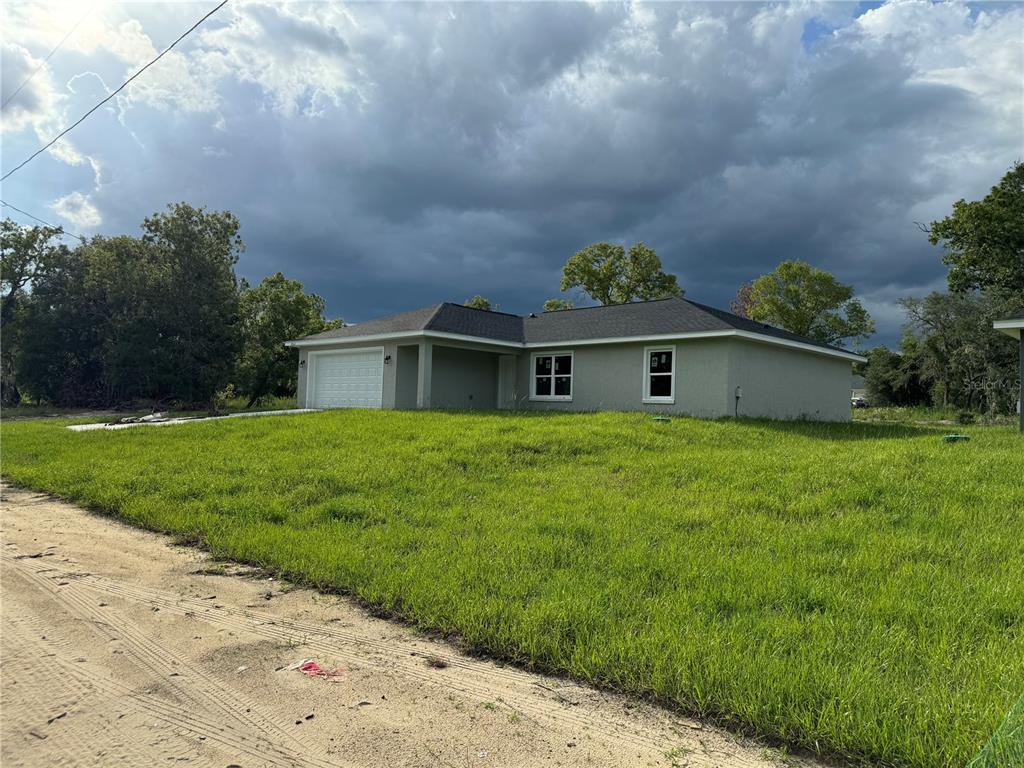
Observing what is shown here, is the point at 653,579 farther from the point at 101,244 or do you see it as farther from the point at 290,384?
Result: the point at 101,244

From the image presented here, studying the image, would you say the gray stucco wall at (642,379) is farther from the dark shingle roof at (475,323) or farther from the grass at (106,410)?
the grass at (106,410)

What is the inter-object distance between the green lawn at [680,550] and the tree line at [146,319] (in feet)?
56.4

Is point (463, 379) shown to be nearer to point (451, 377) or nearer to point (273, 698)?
point (451, 377)

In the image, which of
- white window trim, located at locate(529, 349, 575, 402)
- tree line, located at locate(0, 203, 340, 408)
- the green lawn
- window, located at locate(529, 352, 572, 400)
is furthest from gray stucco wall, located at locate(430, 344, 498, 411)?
tree line, located at locate(0, 203, 340, 408)

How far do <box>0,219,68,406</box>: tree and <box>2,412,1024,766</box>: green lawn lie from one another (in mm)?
24713

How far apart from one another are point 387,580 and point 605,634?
5.88ft

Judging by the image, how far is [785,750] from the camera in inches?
108

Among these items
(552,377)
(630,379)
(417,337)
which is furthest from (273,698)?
(552,377)

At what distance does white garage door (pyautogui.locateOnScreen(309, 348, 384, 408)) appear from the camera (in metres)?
19.9

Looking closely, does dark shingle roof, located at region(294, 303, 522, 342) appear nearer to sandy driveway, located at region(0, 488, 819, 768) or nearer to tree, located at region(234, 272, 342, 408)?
tree, located at region(234, 272, 342, 408)

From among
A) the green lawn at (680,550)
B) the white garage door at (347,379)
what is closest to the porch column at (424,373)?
the white garage door at (347,379)

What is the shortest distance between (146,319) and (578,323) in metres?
19.3

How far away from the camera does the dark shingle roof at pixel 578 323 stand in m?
16.8

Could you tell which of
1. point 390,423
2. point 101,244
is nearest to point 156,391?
point 101,244
